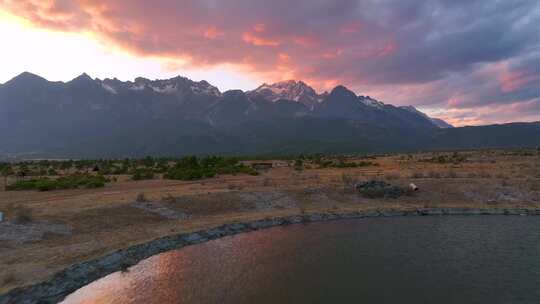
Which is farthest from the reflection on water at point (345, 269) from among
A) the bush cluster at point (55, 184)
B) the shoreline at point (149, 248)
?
the bush cluster at point (55, 184)

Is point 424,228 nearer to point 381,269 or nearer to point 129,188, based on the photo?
point 381,269

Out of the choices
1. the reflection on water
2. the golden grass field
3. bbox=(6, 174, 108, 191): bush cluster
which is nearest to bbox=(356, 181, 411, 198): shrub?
the golden grass field

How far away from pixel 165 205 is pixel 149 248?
12159 millimetres

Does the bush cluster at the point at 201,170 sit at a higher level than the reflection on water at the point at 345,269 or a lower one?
higher

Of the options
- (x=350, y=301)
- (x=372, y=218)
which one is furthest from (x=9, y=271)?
(x=372, y=218)

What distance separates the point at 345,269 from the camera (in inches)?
1055

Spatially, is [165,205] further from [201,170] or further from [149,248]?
[201,170]

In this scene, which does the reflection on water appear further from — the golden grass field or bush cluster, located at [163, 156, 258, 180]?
bush cluster, located at [163, 156, 258, 180]

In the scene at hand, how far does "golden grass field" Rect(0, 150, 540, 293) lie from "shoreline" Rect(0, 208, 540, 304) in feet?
3.03

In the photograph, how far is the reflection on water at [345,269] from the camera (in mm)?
22422

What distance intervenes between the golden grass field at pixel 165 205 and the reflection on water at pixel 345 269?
5007mm

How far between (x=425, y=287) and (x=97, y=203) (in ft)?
112

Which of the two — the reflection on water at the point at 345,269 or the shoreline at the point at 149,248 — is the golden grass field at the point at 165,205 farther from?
the reflection on water at the point at 345,269

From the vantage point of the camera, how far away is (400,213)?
46.3 m
